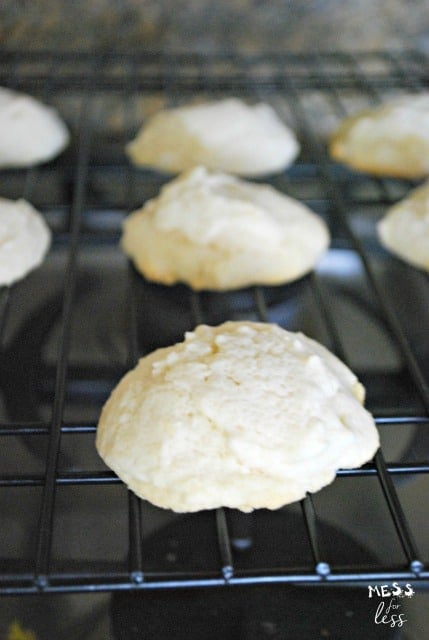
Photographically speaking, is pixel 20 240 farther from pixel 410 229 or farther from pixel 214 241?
pixel 410 229

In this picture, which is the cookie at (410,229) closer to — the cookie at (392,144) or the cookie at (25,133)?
the cookie at (392,144)

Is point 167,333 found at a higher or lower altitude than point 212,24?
lower

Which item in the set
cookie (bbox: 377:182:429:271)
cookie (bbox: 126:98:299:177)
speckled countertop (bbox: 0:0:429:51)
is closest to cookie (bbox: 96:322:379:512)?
cookie (bbox: 377:182:429:271)

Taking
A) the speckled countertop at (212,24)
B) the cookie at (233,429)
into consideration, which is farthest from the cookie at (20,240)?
the speckled countertop at (212,24)

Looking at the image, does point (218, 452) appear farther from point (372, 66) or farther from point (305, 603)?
point (372, 66)

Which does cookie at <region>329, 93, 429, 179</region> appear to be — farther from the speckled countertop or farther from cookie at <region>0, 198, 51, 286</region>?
cookie at <region>0, 198, 51, 286</region>


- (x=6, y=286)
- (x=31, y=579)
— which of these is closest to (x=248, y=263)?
(x=6, y=286)

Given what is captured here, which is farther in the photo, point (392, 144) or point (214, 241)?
point (392, 144)

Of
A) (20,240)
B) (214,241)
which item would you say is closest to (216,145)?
(214,241)
